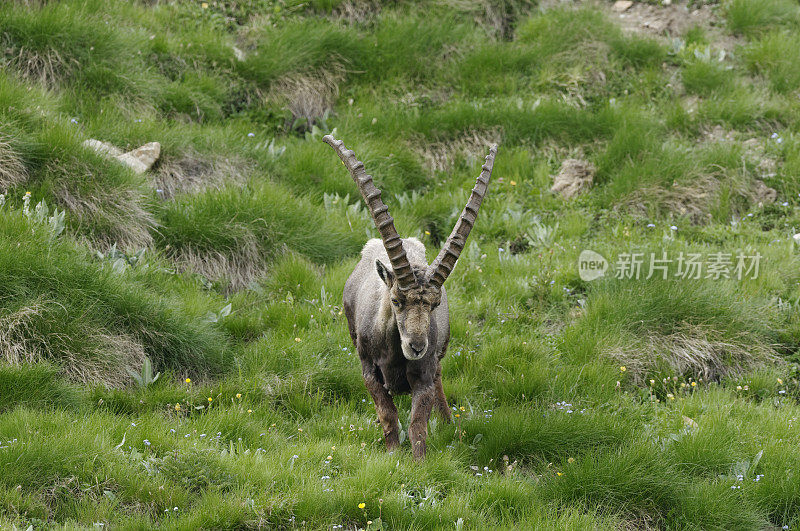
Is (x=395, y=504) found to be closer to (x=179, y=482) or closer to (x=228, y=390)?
(x=179, y=482)

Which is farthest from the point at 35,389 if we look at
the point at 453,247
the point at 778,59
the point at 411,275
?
the point at 778,59

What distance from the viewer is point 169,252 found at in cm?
1130

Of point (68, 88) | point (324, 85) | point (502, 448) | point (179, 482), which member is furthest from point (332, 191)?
point (179, 482)

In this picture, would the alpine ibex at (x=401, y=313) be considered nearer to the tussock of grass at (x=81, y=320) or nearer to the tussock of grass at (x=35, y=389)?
the tussock of grass at (x=81, y=320)

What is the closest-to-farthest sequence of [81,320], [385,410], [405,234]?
[385,410] → [81,320] → [405,234]

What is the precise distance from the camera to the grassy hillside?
7941 mm

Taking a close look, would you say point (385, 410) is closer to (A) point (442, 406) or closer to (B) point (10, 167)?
(A) point (442, 406)

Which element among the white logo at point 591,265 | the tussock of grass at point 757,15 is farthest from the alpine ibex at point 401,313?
the tussock of grass at point 757,15

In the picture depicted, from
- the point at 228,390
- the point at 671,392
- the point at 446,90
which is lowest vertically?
the point at 671,392

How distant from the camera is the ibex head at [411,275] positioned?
7.63m

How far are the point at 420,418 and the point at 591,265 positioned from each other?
173 inches

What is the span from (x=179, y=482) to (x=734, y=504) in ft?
16.1

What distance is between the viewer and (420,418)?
8242 millimetres

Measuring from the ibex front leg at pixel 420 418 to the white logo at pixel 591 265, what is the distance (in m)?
3.99
